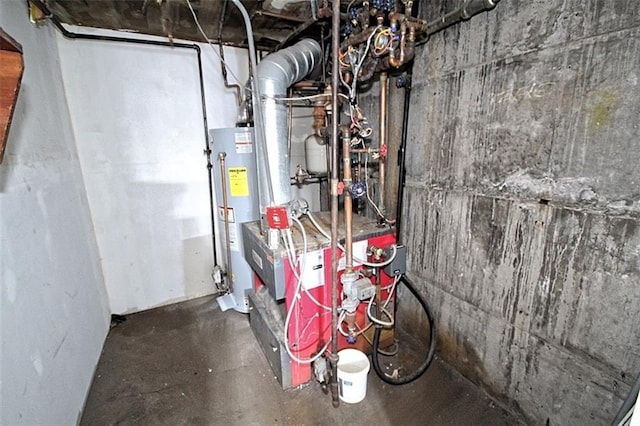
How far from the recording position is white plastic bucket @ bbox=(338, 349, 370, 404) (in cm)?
156

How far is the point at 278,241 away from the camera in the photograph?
5.24 ft

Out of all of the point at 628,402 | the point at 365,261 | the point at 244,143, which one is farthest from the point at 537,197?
the point at 244,143

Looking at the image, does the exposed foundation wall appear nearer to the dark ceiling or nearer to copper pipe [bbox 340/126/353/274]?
copper pipe [bbox 340/126/353/274]

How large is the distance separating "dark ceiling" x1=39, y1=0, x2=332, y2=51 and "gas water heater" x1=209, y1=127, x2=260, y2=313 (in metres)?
0.80

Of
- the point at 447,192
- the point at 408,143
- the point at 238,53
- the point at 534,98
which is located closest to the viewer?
the point at 534,98

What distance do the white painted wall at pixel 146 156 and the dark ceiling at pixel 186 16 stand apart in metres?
0.14

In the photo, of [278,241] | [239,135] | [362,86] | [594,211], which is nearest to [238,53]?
[239,135]

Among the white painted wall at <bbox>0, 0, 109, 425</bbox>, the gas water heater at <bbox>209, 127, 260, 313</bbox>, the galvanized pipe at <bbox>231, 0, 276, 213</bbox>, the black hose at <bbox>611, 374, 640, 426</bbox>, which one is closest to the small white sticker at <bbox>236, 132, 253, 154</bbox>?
the gas water heater at <bbox>209, 127, 260, 313</bbox>

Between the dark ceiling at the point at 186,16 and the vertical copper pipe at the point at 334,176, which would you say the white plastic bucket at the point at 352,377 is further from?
the dark ceiling at the point at 186,16

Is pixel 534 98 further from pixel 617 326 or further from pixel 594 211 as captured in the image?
pixel 617 326

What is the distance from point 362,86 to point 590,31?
141cm

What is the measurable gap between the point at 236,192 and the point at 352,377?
1604 millimetres

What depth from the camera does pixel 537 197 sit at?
1.31 meters

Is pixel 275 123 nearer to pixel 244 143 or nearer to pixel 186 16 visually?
pixel 244 143
